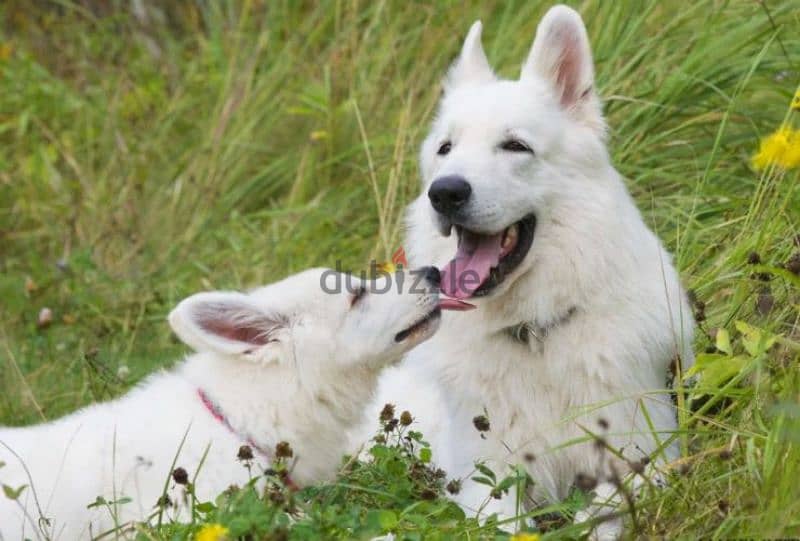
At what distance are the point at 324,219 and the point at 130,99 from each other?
A: 7.64 ft

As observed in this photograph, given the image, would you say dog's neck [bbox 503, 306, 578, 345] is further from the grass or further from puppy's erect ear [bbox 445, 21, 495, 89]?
puppy's erect ear [bbox 445, 21, 495, 89]

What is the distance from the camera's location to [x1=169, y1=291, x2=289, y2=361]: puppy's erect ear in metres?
3.48

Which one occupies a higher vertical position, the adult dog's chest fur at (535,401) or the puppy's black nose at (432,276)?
the puppy's black nose at (432,276)

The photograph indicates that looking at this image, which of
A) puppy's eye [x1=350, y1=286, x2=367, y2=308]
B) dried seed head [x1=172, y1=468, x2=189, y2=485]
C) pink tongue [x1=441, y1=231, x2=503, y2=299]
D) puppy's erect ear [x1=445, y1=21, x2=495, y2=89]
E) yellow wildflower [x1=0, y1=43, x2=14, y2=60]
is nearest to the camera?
dried seed head [x1=172, y1=468, x2=189, y2=485]

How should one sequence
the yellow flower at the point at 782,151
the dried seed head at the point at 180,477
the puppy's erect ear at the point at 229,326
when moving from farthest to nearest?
the puppy's erect ear at the point at 229,326
the yellow flower at the point at 782,151
the dried seed head at the point at 180,477

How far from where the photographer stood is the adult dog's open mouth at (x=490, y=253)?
3.73m

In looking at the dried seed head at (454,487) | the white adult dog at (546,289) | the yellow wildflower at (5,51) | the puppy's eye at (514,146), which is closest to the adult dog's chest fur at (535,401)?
the white adult dog at (546,289)

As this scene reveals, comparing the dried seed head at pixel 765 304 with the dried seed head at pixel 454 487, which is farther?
the dried seed head at pixel 765 304

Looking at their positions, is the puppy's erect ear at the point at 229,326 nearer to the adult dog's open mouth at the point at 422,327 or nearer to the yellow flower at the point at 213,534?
the adult dog's open mouth at the point at 422,327

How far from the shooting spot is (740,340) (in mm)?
3721

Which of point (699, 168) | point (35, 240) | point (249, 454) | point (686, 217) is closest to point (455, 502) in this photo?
point (249, 454)

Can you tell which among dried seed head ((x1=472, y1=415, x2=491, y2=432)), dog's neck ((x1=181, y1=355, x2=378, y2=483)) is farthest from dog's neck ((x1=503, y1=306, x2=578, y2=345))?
dog's neck ((x1=181, y1=355, x2=378, y2=483))

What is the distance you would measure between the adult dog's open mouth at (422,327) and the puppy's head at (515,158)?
9 cm

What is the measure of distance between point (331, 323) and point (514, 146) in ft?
2.80
